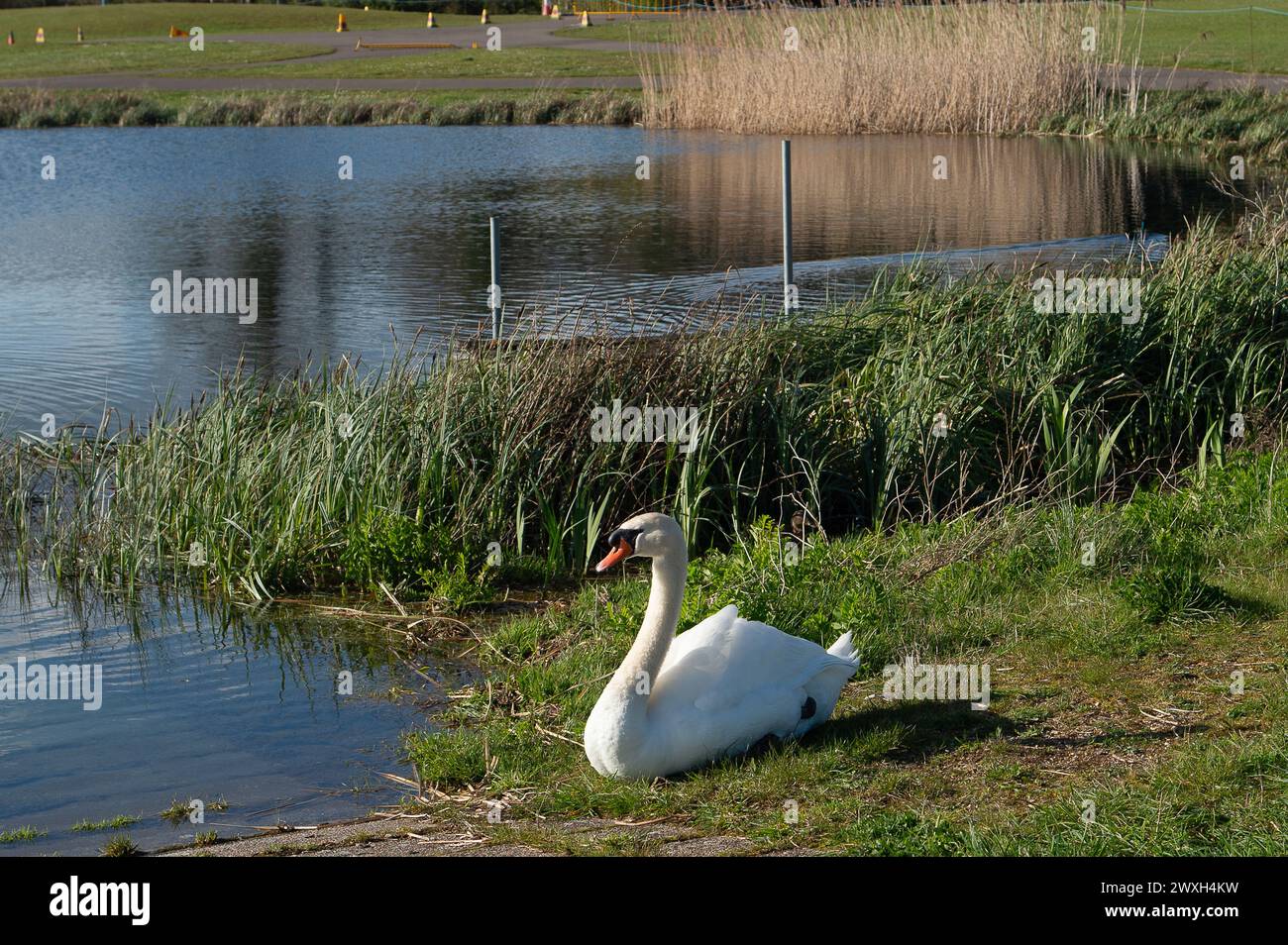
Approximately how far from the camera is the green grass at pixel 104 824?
6.19 meters

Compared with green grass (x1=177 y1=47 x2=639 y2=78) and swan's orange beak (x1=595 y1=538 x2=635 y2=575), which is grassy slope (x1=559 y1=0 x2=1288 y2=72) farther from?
swan's orange beak (x1=595 y1=538 x2=635 y2=575)

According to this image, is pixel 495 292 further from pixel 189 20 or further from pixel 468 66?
pixel 189 20

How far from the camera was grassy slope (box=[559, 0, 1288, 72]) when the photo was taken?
150 feet

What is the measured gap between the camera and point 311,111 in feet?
133

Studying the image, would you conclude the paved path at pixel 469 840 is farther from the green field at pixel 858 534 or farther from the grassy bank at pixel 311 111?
the grassy bank at pixel 311 111

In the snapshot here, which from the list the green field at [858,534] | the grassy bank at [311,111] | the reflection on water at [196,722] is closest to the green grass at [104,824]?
the reflection on water at [196,722]

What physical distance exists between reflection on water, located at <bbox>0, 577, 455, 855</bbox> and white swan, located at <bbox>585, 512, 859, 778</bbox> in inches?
51.4

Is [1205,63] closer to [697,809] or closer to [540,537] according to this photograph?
[540,537]

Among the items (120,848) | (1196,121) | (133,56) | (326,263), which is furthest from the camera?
(133,56)

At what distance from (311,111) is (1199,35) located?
1356 inches

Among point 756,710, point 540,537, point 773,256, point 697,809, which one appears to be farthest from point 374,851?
point 773,256

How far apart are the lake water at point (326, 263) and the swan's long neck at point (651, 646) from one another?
4.46ft

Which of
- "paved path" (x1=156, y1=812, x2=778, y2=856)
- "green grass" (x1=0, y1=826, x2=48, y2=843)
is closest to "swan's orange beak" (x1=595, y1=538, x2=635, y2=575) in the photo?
"paved path" (x1=156, y1=812, x2=778, y2=856)

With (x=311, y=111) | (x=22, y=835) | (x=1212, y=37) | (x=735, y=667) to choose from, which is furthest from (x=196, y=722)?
(x=1212, y=37)
